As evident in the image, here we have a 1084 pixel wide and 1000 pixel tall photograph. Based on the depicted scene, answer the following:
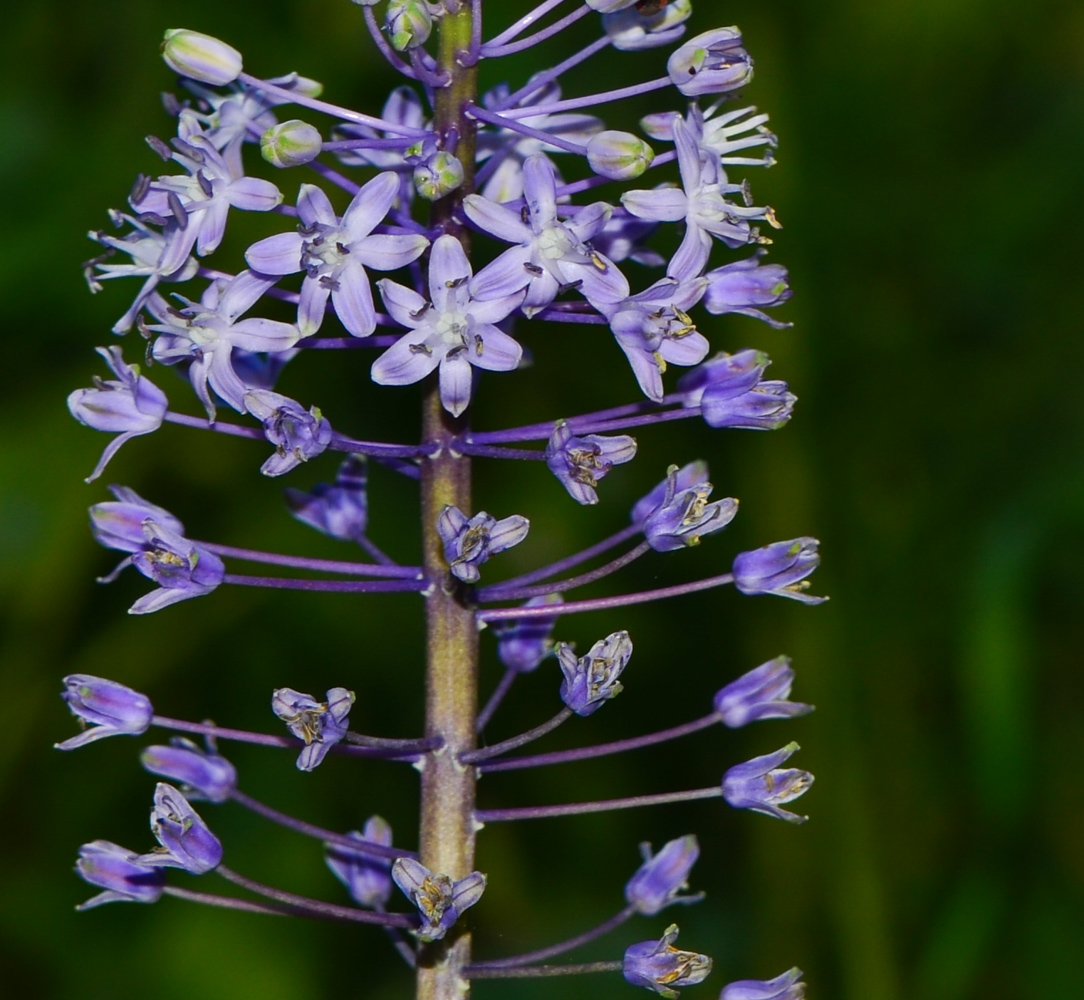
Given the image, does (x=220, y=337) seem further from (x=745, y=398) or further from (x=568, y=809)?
(x=568, y=809)

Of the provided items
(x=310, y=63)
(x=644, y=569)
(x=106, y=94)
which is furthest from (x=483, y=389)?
(x=106, y=94)

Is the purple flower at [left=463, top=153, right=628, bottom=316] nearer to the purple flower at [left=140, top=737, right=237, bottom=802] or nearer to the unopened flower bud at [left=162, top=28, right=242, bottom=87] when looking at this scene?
the unopened flower bud at [left=162, top=28, right=242, bottom=87]

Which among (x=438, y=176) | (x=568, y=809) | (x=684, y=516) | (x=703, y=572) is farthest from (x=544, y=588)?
(x=703, y=572)

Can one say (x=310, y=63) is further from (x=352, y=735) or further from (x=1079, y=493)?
(x=352, y=735)

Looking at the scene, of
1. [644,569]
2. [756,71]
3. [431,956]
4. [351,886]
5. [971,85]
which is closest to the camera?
[431,956]

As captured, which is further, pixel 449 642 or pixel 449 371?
pixel 449 642

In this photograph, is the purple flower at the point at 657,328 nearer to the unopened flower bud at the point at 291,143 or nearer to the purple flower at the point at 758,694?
the unopened flower bud at the point at 291,143
